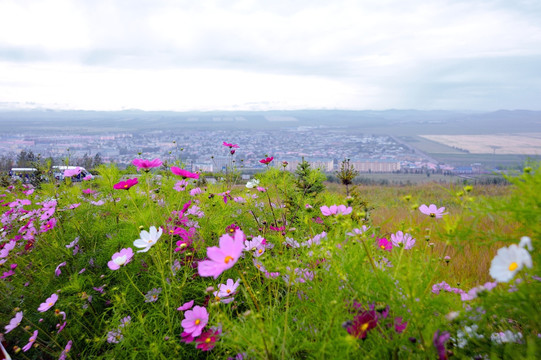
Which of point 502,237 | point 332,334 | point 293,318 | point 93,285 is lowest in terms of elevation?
point 93,285

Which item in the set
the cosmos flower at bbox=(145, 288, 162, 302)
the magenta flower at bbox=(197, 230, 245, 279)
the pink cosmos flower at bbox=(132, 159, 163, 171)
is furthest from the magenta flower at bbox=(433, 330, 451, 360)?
the pink cosmos flower at bbox=(132, 159, 163, 171)

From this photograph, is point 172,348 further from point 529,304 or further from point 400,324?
point 529,304

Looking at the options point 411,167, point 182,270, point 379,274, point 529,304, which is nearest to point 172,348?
point 182,270

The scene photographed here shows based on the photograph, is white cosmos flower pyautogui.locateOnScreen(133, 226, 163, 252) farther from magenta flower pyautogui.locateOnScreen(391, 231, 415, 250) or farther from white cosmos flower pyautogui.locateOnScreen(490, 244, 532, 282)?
white cosmos flower pyautogui.locateOnScreen(490, 244, 532, 282)

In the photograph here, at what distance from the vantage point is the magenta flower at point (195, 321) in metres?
1.12

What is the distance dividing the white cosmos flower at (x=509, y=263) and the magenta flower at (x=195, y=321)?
0.90 m

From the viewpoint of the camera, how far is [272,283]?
1584mm

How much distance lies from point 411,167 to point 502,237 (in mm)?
38609

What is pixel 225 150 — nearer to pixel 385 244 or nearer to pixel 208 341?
pixel 385 244

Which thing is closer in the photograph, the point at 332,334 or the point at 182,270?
the point at 332,334

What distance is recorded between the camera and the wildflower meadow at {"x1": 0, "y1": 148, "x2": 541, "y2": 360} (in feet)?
2.66

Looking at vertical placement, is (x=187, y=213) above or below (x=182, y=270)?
above

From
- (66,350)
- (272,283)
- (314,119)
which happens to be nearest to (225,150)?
(272,283)

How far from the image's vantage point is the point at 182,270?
1.66 meters
